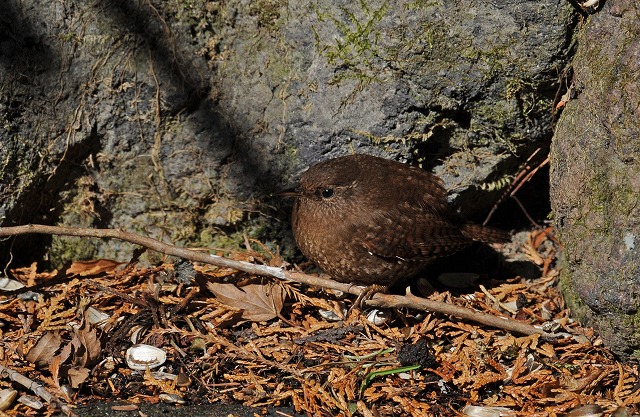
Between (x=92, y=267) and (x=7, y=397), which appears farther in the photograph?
(x=92, y=267)

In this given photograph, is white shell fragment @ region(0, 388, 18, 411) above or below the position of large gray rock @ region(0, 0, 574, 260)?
below

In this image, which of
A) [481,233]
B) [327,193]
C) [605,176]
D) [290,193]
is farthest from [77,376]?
[605,176]

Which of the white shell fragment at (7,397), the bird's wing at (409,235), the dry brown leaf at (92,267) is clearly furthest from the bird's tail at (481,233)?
the white shell fragment at (7,397)

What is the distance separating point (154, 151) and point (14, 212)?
2.66 feet

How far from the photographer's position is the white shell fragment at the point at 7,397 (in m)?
3.33

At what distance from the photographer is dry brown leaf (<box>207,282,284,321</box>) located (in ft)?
13.3

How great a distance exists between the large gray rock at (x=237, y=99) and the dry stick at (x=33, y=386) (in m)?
1.07

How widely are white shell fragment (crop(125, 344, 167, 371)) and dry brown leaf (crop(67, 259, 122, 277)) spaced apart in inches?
28.6

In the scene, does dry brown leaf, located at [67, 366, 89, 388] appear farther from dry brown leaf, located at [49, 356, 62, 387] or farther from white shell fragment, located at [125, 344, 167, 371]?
white shell fragment, located at [125, 344, 167, 371]

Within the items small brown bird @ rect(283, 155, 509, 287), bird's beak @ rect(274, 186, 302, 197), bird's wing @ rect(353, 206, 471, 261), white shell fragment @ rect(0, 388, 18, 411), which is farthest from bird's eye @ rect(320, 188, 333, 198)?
white shell fragment @ rect(0, 388, 18, 411)

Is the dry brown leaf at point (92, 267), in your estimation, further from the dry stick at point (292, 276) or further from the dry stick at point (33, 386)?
the dry stick at point (33, 386)

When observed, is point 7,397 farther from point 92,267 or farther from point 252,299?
point 252,299

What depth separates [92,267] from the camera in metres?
4.42

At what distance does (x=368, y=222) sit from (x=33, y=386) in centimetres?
181
